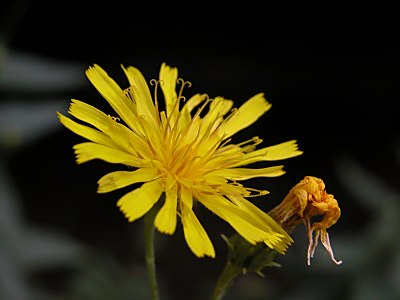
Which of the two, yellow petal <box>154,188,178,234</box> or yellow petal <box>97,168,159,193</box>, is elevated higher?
yellow petal <box>97,168,159,193</box>

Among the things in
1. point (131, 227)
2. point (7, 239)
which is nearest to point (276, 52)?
point (131, 227)

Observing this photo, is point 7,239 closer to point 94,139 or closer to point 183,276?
point 94,139

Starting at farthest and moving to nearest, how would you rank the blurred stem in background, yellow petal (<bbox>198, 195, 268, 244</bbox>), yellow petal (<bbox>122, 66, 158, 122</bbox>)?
1. yellow petal (<bbox>122, 66, 158, 122</bbox>)
2. the blurred stem in background
3. yellow petal (<bbox>198, 195, 268, 244</bbox>)

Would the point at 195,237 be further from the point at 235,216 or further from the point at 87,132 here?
the point at 87,132

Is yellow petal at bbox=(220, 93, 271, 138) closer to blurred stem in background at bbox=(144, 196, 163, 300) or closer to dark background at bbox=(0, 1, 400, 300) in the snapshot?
blurred stem in background at bbox=(144, 196, 163, 300)

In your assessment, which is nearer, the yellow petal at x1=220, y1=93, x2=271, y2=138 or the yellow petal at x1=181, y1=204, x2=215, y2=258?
the yellow petal at x1=181, y1=204, x2=215, y2=258

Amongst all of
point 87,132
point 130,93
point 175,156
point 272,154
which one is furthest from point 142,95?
point 272,154

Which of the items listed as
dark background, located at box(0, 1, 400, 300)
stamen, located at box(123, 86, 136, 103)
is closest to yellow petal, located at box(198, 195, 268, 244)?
stamen, located at box(123, 86, 136, 103)

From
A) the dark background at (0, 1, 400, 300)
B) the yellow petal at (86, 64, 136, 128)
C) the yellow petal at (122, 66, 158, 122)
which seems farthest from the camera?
the dark background at (0, 1, 400, 300)

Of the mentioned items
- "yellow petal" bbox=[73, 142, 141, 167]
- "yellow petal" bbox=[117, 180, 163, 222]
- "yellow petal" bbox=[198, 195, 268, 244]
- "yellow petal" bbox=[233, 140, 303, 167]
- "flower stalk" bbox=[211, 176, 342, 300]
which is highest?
"yellow petal" bbox=[73, 142, 141, 167]
